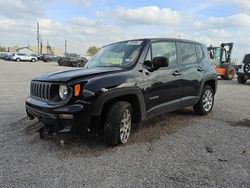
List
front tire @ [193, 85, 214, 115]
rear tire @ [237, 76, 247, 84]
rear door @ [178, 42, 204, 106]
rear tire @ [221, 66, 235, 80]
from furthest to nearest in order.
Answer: rear tire @ [221, 66, 235, 80] → rear tire @ [237, 76, 247, 84] → front tire @ [193, 85, 214, 115] → rear door @ [178, 42, 204, 106]

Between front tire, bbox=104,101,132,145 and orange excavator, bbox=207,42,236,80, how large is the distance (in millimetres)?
17390

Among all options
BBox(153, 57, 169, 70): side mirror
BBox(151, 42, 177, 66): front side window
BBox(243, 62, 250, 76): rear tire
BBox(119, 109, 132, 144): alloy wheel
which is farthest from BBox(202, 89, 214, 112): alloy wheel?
BBox(243, 62, 250, 76): rear tire

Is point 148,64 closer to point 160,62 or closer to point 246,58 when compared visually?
point 160,62

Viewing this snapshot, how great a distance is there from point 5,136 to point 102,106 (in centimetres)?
213

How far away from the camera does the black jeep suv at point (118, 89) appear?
4.54 metres

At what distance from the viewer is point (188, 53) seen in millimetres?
6914

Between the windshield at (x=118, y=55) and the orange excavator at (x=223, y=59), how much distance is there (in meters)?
16.3

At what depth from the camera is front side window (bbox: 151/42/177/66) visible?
19.2ft

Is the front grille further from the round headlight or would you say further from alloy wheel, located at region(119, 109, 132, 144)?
alloy wheel, located at region(119, 109, 132, 144)

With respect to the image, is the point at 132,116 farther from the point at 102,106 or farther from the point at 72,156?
the point at 72,156

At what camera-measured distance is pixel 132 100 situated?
5.32 m

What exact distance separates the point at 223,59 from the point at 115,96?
64.5 ft

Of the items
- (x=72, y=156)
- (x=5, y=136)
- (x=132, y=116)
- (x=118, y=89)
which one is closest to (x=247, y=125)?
(x=132, y=116)

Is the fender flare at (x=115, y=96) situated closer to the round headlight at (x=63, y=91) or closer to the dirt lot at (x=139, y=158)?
the round headlight at (x=63, y=91)
